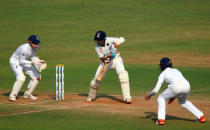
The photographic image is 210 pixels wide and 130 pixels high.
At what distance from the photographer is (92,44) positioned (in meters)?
33.7

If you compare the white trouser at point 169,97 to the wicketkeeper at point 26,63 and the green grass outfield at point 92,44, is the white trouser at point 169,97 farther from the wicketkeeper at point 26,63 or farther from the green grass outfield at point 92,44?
the wicketkeeper at point 26,63

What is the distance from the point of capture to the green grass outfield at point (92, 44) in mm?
12820

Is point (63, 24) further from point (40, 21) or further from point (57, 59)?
point (57, 59)

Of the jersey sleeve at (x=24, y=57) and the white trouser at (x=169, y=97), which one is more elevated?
the jersey sleeve at (x=24, y=57)

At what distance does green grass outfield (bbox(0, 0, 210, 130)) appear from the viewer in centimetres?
1282

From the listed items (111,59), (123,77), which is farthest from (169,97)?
(111,59)

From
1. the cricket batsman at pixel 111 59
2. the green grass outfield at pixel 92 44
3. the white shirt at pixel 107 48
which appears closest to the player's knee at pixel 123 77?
the cricket batsman at pixel 111 59

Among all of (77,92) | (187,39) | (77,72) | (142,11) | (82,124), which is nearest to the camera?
(82,124)

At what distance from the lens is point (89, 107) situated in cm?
1440

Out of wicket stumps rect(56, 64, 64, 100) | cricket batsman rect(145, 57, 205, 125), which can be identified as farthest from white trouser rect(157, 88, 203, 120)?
Answer: wicket stumps rect(56, 64, 64, 100)

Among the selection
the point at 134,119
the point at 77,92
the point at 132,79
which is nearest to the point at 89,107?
the point at 134,119

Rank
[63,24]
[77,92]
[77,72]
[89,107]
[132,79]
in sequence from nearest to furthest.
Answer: [89,107] → [77,92] → [132,79] → [77,72] → [63,24]

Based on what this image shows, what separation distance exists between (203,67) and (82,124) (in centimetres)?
1384

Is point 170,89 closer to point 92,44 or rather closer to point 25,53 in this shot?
point 25,53
